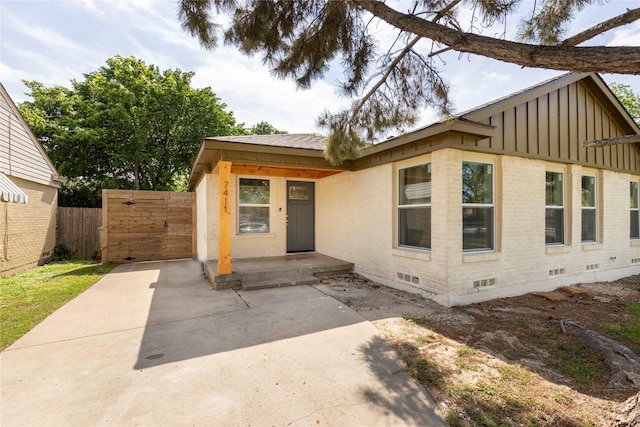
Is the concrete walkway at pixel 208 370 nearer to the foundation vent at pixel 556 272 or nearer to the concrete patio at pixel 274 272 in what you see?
the concrete patio at pixel 274 272

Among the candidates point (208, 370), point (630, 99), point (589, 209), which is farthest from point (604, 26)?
point (630, 99)

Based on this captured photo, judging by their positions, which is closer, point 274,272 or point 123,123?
point 274,272

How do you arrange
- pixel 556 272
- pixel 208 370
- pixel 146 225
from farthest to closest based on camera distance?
1. pixel 146 225
2. pixel 556 272
3. pixel 208 370

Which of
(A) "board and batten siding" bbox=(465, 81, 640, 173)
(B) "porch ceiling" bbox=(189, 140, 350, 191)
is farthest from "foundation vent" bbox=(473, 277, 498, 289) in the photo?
(B) "porch ceiling" bbox=(189, 140, 350, 191)

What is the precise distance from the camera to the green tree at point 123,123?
13.5m

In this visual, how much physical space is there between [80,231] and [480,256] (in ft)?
40.9

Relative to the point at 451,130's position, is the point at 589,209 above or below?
below

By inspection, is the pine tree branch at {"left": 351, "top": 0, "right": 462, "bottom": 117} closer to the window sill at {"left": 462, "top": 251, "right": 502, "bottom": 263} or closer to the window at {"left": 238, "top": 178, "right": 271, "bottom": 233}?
the window sill at {"left": 462, "top": 251, "right": 502, "bottom": 263}

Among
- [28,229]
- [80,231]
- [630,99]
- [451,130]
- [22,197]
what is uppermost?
[630,99]

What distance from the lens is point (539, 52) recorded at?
2.16 metres

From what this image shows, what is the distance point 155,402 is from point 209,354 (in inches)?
31.0

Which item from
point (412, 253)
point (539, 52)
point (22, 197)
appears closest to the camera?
point (539, 52)

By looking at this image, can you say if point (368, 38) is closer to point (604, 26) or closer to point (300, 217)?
point (604, 26)

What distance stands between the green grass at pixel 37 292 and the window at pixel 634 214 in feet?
44.0
